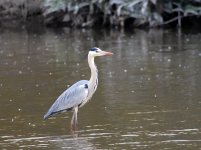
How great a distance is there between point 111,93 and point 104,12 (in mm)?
16565

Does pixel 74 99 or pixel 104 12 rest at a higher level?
pixel 104 12

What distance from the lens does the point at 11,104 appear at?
48.8ft

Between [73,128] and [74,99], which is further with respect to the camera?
[74,99]

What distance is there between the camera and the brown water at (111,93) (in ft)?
37.6

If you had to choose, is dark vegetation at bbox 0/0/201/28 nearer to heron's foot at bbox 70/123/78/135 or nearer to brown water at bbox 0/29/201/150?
brown water at bbox 0/29/201/150

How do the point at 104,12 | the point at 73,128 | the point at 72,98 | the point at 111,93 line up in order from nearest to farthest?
the point at 73,128
the point at 72,98
the point at 111,93
the point at 104,12

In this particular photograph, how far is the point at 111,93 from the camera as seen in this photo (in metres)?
15.8

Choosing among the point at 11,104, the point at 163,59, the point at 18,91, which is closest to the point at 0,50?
the point at 163,59

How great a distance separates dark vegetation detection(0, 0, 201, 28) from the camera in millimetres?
30875

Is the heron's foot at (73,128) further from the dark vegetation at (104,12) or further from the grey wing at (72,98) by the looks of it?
the dark vegetation at (104,12)

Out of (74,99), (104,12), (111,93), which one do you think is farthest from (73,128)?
(104,12)

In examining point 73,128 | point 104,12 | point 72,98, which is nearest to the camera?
point 73,128

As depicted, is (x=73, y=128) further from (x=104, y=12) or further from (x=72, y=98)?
(x=104, y=12)

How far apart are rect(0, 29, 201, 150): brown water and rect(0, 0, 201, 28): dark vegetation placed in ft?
10.00
